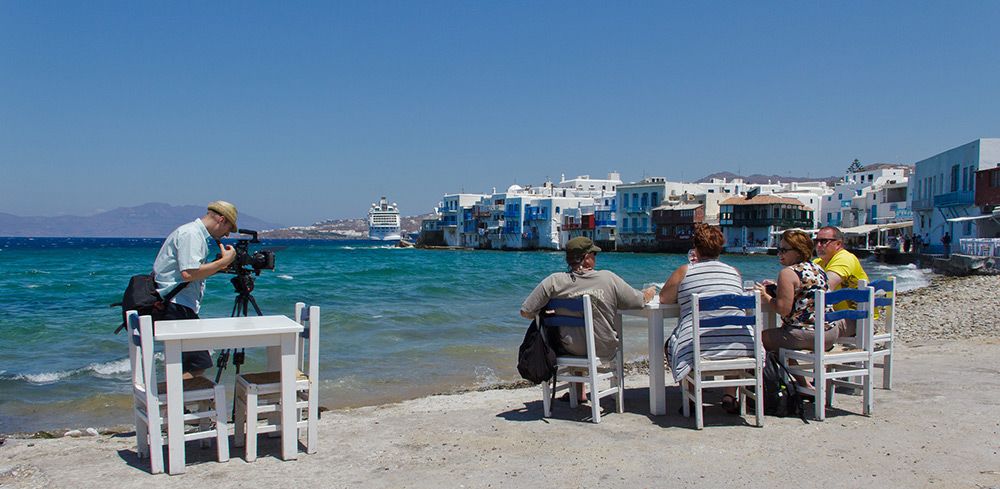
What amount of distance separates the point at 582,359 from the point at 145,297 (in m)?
2.93

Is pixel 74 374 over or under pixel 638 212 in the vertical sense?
under

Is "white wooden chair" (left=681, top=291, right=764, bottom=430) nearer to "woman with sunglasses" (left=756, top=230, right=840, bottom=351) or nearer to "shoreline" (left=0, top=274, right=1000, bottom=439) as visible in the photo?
"woman with sunglasses" (left=756, top=230, right=840, bottom=351)

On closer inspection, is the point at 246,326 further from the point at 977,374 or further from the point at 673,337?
the point at 977,374

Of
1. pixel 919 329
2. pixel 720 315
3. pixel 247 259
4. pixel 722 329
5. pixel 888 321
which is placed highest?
pixel 247 259

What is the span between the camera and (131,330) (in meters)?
4.48

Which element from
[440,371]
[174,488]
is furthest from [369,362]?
[174,488]

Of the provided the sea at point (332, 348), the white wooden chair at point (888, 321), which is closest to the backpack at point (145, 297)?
the sea at point (332, 348)

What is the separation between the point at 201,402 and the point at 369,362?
586 centimetres

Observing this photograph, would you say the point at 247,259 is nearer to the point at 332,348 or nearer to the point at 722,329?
the point at 722,329

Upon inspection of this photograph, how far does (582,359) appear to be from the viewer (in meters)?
5.29

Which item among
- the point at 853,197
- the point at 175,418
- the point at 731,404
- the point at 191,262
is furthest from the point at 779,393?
the point at 853,197

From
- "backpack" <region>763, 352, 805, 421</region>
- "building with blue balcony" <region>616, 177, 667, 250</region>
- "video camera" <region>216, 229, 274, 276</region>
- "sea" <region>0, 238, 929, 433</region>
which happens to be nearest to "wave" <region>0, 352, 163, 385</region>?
"sea" <region>0, 238, 929, 433</region>

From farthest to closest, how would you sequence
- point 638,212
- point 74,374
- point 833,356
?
1. point 638,212
2. point 74,374
3. point 833,356

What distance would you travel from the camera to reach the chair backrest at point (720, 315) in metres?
4.82
